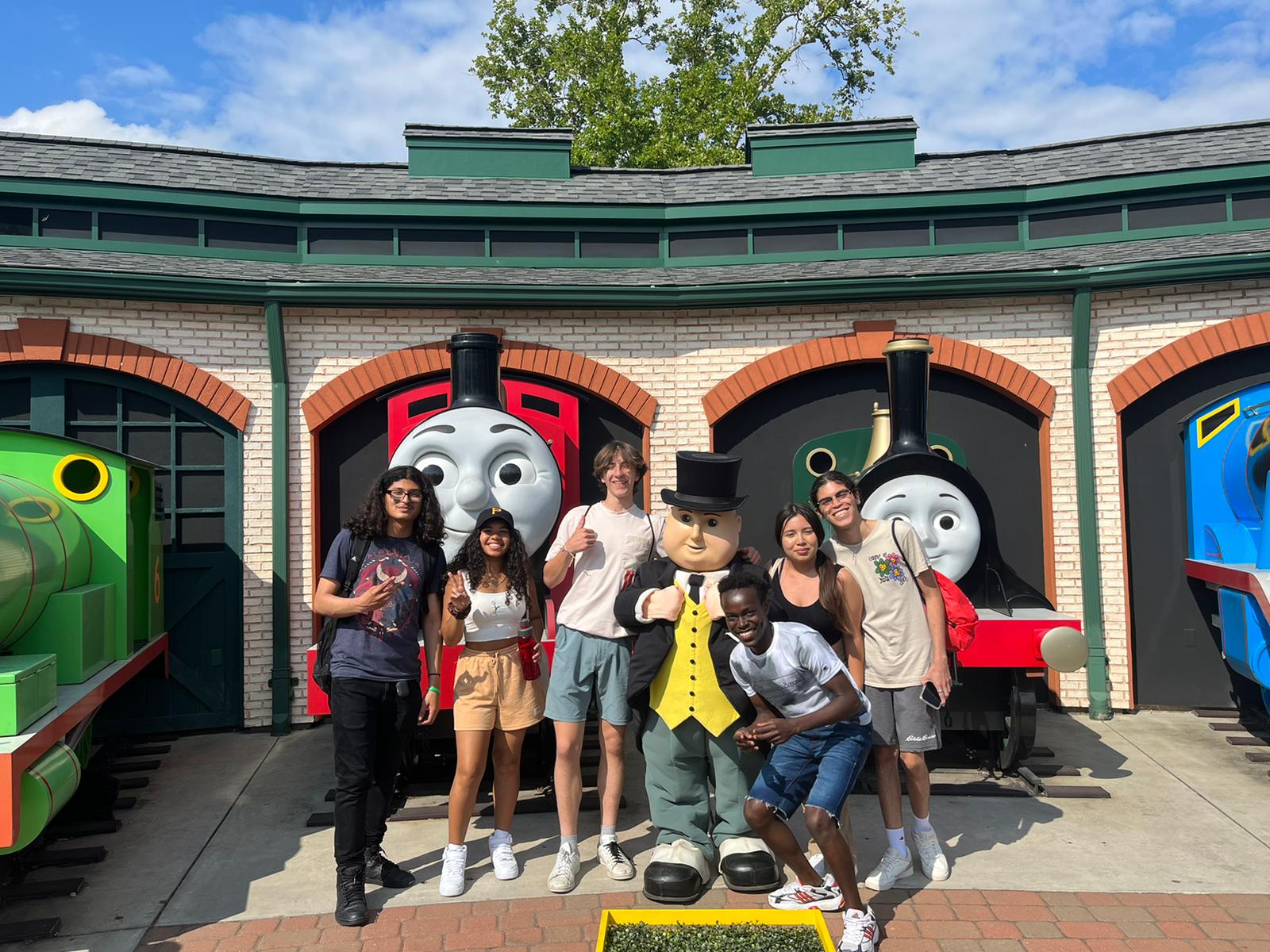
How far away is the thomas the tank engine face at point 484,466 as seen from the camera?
4809 mm

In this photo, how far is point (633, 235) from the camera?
23.5ft

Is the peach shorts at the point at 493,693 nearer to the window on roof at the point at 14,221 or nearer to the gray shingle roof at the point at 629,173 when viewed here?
the gray shingle roof at the point at 629,173

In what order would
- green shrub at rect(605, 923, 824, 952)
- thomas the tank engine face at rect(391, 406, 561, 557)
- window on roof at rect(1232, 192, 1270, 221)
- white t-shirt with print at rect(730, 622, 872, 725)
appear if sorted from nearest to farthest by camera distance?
1. green shrub at rect(605, 923, 824, 952)
2. white t-shirt with print at rect(730, 622, 872, 725)
3. thomas the tank engine face at rect(391, 406, 561, 557)
4. window on roof at rect(1232, 192, 1270, 221)

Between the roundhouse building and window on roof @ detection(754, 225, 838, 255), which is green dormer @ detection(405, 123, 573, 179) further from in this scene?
window on roof @ detection(754, 225, 838, 255)

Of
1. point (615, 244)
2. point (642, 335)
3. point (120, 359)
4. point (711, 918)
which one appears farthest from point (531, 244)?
point (711, 918)

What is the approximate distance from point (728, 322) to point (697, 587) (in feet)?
11.6

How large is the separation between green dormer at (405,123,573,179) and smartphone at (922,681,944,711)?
539 cm

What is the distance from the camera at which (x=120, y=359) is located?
6.15 m

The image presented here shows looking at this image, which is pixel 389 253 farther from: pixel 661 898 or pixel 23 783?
pixel 661 898

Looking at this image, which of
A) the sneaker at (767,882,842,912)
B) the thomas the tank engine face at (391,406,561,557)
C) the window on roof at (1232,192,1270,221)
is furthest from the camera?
the window on roof at (1232,192,1270,221)

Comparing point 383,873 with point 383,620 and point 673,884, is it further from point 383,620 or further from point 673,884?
point 673,884

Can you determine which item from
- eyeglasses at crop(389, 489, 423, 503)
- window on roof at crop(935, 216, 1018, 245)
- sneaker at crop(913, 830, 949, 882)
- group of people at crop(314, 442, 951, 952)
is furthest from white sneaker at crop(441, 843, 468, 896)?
window on roof at crop(935, 216, 1018, 245)

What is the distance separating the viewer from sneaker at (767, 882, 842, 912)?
3.38 meters

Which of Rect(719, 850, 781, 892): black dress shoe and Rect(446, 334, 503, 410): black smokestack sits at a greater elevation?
Rect(446, 334, 503, 410): black smokestack
